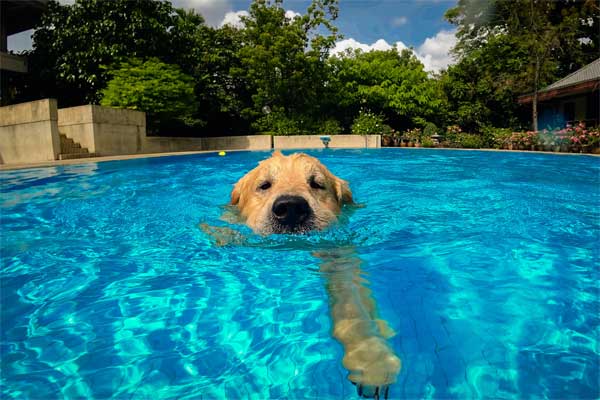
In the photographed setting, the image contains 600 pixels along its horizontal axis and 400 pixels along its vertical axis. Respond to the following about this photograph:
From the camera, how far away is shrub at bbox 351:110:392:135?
27.6 metres

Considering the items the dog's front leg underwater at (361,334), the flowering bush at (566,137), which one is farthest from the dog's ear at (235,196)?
the flowering bush at (566,137)

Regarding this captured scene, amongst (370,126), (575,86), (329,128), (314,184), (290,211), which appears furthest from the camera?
(329,128)

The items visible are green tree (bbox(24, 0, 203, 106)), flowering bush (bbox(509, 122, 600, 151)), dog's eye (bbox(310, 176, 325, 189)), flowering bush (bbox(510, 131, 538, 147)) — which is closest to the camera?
dog's eye (bbox(310, 176, 325, 189))

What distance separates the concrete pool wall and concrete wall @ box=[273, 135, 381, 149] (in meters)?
7.51

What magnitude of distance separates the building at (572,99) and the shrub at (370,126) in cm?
872

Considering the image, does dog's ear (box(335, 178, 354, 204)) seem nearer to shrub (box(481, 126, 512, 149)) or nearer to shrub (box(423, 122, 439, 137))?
shrub (box(481, 126, 512, 149))

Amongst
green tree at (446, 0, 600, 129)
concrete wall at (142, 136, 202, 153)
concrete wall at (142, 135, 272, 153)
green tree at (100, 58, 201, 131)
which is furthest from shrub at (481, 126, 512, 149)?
concrete wall at (142, 136, 202, 153)

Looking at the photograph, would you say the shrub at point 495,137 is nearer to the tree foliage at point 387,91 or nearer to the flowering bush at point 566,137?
the flowering bush at point 566,137

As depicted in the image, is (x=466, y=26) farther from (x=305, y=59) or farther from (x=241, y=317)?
(x=241, y=317)

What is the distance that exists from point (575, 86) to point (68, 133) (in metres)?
24.5

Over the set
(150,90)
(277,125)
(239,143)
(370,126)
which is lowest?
(239,143)

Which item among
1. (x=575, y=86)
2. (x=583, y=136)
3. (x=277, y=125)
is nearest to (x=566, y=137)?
(x=583, y=136)

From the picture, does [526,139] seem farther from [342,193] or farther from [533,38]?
[342,193]

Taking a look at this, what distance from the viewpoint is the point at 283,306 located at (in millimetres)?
2623
